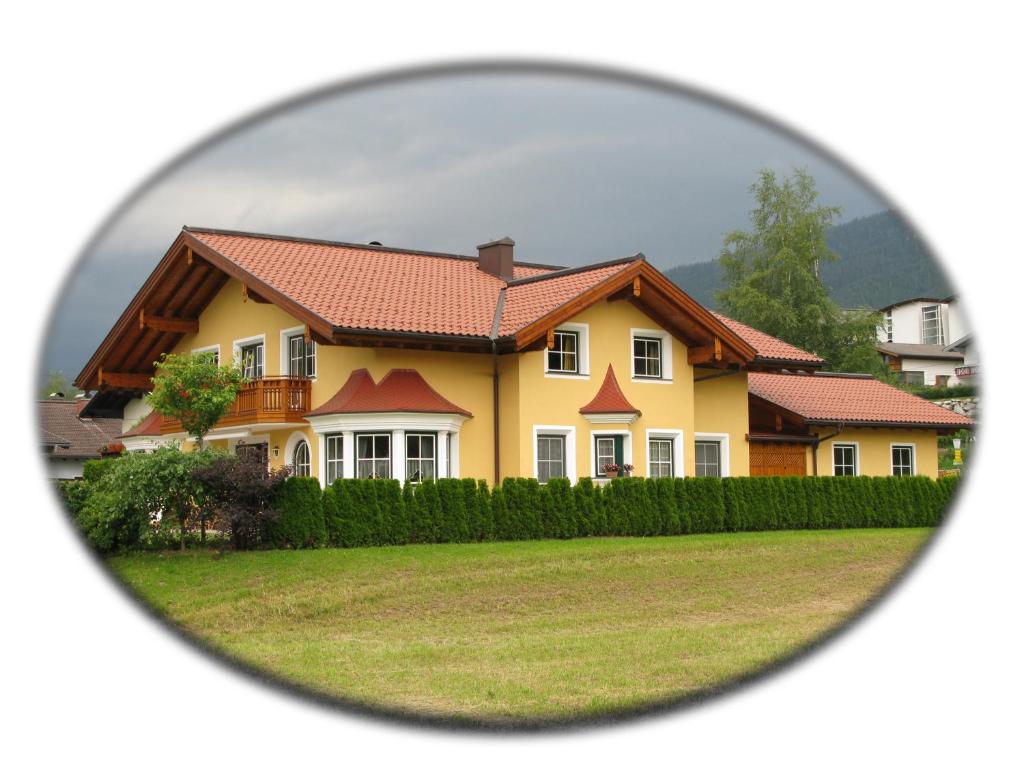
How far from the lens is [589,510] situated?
17469 millimetres

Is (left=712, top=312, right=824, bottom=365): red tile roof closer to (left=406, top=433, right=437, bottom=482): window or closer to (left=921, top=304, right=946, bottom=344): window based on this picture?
(left=406, top=433, right=437, bottom=482): window

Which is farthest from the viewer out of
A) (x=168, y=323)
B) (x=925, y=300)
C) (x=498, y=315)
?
(x=168, y=323)

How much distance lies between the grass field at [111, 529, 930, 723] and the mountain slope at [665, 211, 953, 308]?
1185 millimetres

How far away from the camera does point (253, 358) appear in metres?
20.6

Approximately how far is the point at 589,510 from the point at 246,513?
5.26 metres

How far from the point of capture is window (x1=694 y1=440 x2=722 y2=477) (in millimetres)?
21547

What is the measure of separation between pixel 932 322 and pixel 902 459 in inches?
782

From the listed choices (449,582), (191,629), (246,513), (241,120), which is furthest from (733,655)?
(246,513)

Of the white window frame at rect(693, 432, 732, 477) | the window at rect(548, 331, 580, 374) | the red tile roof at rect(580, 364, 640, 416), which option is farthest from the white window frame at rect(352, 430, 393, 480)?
the white window frame at rect(693, 432, 732, 477)

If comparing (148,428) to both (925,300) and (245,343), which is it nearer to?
(245,343)

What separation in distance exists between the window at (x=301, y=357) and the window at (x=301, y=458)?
1.22 metres

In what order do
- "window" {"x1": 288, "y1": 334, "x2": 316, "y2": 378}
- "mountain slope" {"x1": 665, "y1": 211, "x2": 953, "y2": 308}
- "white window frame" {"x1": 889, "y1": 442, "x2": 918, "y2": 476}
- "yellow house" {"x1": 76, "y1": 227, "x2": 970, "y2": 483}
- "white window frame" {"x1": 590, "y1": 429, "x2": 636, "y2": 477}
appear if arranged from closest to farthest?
1. "mountain slope" {"x1": 665, "y1": 211, "x2": 953, "y2": 308}
2. "yellow house" {"x1": 76, "y1": 227, "x2": 970, "y2": 483}
3. "white window frame" {"x1": 590, "y1": 429, "x2": 636, "y2": 477}
4. "window" {"x1": 288, "y1": 334, "x2": 316, "y2": 378}
5. "white window frame" {"x1": 889, "y1": 442, "x2": 918, "y2": 476}

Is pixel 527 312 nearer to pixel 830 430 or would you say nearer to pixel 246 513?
pixel 246 513

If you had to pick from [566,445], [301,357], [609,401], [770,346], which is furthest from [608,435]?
[301,357]
